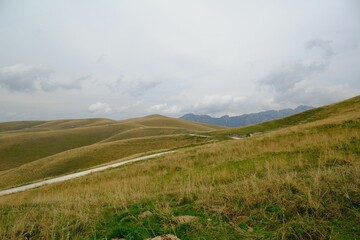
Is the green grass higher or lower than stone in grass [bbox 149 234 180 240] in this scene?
higher

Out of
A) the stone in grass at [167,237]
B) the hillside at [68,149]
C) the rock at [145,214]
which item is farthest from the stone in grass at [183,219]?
the hillside at [68,149]

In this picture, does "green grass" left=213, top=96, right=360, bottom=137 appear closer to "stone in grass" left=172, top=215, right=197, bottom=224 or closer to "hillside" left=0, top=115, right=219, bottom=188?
"hillside" left=0, top=115, right=219, bottom=188

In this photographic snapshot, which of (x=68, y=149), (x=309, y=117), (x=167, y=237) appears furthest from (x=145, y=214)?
(x=68, y=149)

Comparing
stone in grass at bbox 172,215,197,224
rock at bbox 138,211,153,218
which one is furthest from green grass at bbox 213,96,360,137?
stone in grass at bbox 172,215,197,224

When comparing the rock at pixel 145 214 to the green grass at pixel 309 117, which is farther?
the green grass at pixel 309 117

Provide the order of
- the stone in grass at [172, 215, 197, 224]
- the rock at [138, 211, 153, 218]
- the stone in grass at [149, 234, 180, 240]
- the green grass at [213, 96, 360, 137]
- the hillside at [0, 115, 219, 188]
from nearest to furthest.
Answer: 1. the stone in grass at [149, 234, 180, 240]
2. the stone in grass at [172, 215, 197, 224]
3. the rock at [138, 211, 153, 218]
4. the green grass at [213, 96, 360, 137]
5. the hillside at [0, 115, 219, 188]

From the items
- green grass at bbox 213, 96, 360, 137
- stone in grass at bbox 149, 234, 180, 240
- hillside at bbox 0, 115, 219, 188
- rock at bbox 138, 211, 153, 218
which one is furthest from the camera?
hillside at bbox 0, 115, 219, 188

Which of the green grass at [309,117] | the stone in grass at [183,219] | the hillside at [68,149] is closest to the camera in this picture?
the stone in grass at [183,219]

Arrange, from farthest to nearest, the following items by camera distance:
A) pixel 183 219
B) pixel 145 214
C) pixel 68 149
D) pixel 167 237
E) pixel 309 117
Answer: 1. pixel 68 149
2. pixel 309 117
3. pixel 145 214
4. pixel 183 219
5. pixel 167 237

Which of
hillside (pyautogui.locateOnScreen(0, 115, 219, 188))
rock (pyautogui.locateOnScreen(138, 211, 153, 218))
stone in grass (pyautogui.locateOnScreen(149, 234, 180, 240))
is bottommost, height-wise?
hillside (pyautogui.locateOnScreen(0, 115, 219, 188))

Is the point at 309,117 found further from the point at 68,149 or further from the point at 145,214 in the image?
the point at 68,149

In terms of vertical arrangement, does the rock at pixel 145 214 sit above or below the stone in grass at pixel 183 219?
below

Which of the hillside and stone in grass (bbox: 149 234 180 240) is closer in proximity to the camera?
stone in grass (bbox: 149 234 180 240)

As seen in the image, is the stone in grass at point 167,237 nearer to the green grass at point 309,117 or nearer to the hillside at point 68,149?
the hillside at point 68,149
